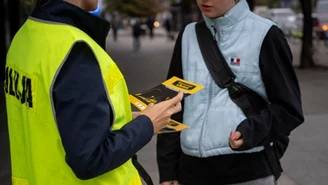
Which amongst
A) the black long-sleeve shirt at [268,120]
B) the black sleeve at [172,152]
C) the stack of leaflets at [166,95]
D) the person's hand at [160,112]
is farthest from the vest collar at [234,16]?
the person's hand at [160,112]

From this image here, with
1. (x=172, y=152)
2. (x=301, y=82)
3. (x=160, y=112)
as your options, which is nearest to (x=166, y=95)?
(x=160, y=112)

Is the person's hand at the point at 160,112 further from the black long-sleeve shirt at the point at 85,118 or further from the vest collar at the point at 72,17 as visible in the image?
the vest collar at the point at 72,17

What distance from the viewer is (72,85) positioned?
1662mm

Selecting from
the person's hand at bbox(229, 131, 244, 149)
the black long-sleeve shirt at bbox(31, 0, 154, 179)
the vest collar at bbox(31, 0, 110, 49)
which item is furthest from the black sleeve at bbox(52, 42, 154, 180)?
the person's hand at bbox(229, 131, 244, 149)

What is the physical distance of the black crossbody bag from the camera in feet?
8.07

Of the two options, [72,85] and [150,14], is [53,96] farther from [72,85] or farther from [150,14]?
[150,14]

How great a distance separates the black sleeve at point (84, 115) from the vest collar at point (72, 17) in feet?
0.42

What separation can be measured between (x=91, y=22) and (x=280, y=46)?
96 cm

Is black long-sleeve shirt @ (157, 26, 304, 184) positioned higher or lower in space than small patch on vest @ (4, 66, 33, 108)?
lower

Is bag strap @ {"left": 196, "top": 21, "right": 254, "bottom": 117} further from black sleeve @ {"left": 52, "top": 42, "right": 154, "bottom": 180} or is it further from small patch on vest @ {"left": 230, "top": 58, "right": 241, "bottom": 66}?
black sleeve @ {"left": 52, "top": 42, "right": 154, "bottom": 180}

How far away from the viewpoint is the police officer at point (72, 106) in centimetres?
167

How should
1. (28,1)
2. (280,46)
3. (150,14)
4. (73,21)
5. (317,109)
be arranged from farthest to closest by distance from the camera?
(150,14) → (317,109) → (280,46) → (28,1) → (73,21)

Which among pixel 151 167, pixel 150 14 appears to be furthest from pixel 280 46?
pixel 150 14

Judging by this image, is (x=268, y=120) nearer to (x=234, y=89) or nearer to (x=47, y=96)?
(x=234, y=89)
